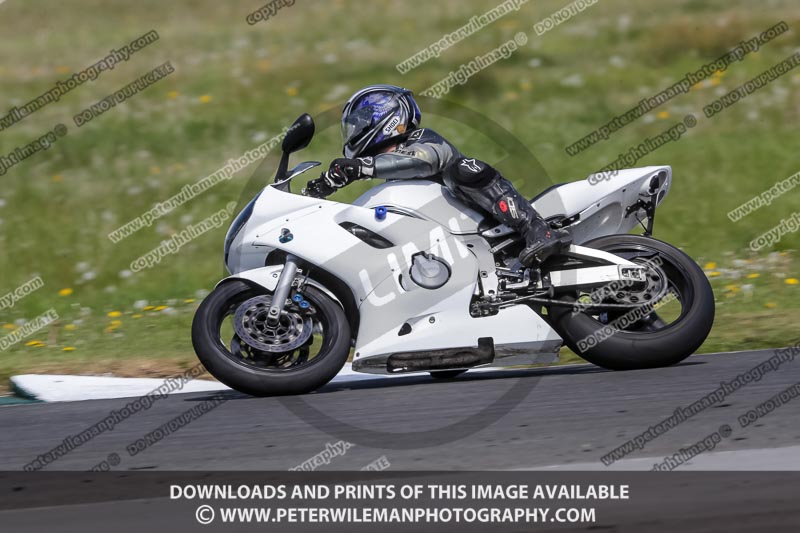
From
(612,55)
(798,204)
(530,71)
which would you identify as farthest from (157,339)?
(612,55)

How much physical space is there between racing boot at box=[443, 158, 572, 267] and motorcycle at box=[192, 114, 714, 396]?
0.12 m

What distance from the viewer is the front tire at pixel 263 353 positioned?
6.11m

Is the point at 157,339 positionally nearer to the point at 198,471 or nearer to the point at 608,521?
the point at 198,471

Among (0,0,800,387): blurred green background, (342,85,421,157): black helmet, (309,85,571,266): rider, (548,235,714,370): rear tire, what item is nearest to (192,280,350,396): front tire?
(309,85,571,266): rider

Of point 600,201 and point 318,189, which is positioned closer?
point 318,189

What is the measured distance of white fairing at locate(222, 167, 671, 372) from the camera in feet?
20.8

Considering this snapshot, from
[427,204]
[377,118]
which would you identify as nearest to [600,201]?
[427,204]

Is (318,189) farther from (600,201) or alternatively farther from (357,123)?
(600,201)

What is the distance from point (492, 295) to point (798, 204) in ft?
25.6

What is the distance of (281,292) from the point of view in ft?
20.1

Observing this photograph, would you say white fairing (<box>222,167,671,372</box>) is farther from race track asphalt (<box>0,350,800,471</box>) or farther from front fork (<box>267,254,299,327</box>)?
race track asphalt (<box>0,350,800,471</box>)

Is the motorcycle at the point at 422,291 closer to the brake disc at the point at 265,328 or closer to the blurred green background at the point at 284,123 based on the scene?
the brake disc at the point at 265,328

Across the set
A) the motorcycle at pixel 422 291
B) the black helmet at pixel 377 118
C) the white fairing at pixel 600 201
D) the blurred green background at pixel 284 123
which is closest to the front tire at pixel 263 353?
the motorcycle at pixel 422 291

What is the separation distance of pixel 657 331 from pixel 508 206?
43.6 inches
